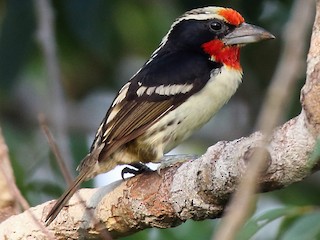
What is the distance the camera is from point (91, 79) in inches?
257

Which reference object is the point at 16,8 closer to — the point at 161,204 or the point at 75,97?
the point at 75,97

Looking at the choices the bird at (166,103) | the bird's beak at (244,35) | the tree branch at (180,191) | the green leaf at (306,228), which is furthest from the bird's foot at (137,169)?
the bird's beak at (244,35)

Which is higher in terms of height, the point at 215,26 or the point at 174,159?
the point at 215,26

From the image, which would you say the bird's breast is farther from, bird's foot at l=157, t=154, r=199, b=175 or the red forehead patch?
the red forehead patch

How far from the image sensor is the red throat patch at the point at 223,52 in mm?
4000

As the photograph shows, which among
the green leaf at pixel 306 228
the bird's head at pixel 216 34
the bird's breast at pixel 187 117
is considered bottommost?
the green leaf at pixel 306 228

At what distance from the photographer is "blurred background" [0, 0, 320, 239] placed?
4598 millimetres

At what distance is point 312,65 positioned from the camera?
2.40m

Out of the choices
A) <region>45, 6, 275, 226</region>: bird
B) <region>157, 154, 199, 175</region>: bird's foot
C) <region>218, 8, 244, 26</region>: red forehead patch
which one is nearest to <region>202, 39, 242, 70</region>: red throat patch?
<region>45, 6, 275, 226</region>: bird

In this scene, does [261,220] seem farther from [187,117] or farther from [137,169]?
[187,117]

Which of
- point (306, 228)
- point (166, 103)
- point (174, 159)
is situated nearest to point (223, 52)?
point (166, 103)

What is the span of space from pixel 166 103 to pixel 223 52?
1.36ft

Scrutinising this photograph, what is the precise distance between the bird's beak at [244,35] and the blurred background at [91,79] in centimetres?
75

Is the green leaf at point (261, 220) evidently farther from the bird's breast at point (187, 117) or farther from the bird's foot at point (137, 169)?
the bird's breast at point (187, 117)
